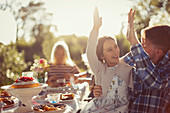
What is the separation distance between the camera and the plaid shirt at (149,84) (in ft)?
5.49

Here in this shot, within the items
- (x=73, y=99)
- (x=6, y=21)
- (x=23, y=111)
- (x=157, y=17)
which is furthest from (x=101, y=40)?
(x=157, y=17)

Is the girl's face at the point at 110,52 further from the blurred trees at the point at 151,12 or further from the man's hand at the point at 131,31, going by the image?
the blurred trees at the point at 151,12

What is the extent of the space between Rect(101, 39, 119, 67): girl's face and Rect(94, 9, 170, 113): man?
19 centimetres

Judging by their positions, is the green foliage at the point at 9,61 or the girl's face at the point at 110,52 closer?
the girl's face at the point at 110,52

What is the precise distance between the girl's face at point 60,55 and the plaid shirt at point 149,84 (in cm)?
298

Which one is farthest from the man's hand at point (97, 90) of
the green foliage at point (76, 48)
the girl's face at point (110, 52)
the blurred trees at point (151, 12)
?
the blurred trees at point (151, 12)

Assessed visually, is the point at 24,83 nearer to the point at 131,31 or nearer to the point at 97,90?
the point at 97,90

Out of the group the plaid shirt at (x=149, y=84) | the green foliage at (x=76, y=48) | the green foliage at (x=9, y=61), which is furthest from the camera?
the green foliage at (x=76, y=48)

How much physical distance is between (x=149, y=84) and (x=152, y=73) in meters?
0.09

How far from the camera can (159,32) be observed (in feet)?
5.80

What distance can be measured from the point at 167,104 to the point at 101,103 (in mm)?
514

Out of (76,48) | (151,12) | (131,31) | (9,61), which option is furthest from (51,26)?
(131,31)

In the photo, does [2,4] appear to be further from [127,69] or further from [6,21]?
[127,69]

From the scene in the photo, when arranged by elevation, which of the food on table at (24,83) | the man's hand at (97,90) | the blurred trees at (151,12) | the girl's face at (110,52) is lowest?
the man's hand at (97,90)
